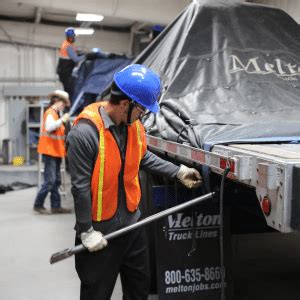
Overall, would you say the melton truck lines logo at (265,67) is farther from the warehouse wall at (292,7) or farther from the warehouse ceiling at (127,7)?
the warehouse ceiling at (127,7)

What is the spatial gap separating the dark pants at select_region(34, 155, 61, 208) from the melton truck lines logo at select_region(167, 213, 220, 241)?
4505 mm

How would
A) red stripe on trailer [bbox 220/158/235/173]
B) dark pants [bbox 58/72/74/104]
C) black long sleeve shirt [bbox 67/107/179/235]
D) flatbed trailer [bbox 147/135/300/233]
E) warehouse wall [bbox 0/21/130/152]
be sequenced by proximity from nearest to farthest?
1. flatbed trailer [bbox 147/135/300/233]
2. red stripe on trailer [bbox 220/158/235/173]
3. black long sleeve shirt [bbox 67/107/179/235]
4. dark pants [bbox 58/72/74/104]
5. warehouse wall [bbox 0/21/130/152]

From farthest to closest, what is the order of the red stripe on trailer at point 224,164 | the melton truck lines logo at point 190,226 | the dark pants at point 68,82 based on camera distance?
the dark pants at point 68,82 → the melton truck lines logo at point 190,226 → the red stripe on trailer at point 224,164

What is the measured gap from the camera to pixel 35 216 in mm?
7613

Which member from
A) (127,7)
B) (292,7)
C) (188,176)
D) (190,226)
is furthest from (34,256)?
(127,7)

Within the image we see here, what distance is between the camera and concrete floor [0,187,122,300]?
171 inches

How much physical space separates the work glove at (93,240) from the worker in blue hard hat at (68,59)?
6093 millimetres

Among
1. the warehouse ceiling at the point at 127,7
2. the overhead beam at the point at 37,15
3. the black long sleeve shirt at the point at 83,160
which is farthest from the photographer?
the overhead beam at the point at 37,15

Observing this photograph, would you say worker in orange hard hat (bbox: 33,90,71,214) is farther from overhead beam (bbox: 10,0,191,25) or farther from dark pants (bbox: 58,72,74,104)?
overhead beam (bbox: 10,0,191,25)

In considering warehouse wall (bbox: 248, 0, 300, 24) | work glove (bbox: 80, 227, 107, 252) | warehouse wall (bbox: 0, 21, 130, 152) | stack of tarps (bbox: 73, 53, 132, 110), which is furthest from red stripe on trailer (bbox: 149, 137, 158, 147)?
warehouse wall (bbox: 0, 21, 130, 152)

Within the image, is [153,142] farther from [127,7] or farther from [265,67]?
[127,7]

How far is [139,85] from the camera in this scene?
2719 mm

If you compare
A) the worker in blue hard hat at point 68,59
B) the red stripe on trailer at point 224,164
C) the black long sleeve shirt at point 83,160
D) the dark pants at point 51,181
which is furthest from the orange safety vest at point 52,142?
the red stripe on trailer at point 224,164

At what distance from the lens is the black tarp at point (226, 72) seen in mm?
3398
